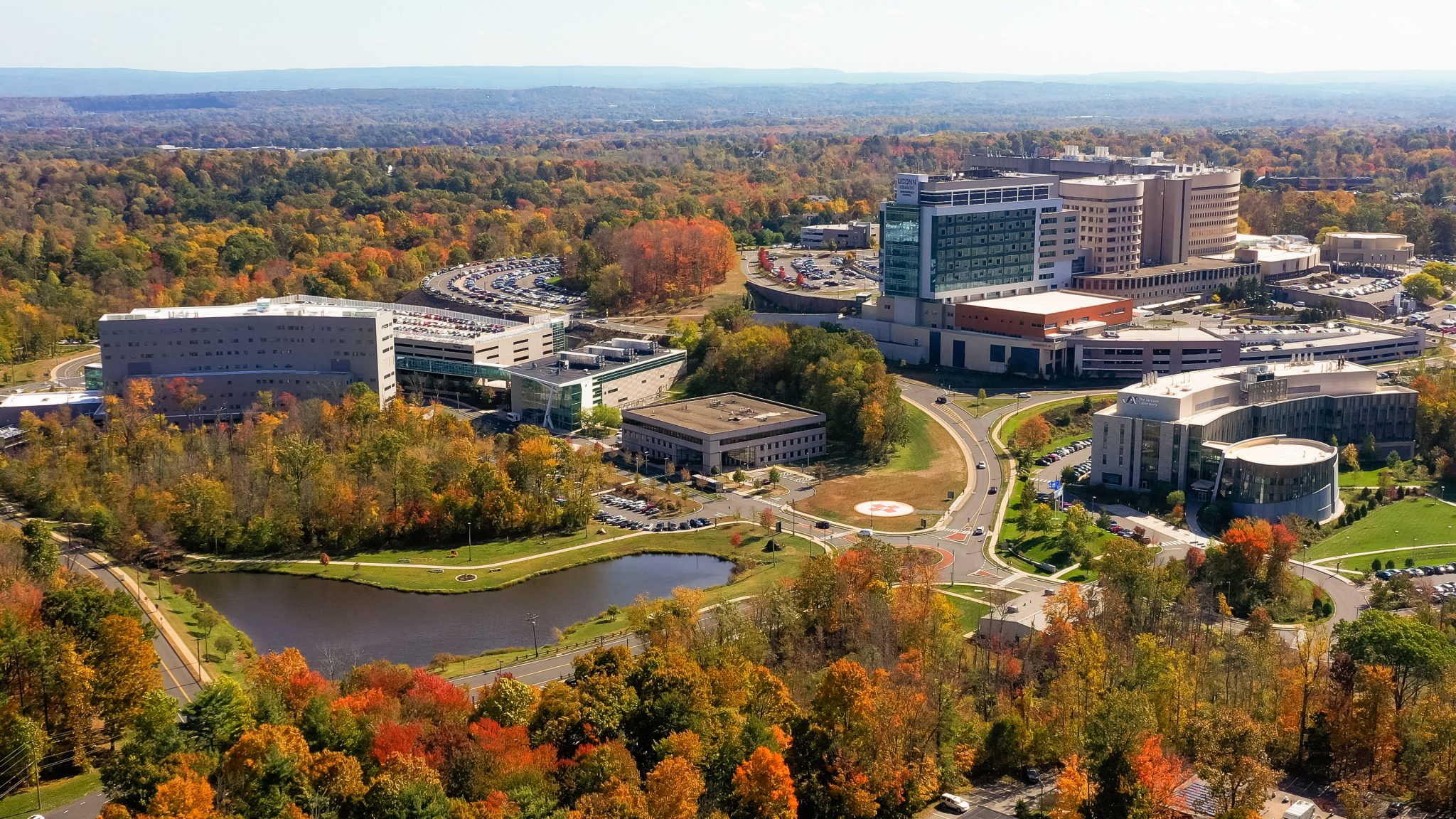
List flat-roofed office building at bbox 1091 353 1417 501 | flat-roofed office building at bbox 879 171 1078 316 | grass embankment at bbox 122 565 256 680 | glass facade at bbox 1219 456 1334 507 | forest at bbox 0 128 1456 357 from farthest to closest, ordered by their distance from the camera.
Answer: forest at bbox 0 128 1456 357 → flat-roofed office building at bbox 879 171 1078 316 → flat-roofed office building at bbox 1091 353 1417 501 → glass facade at bbox 1219 456 1334 507 → grass embankment at bbox 122 565 256 680

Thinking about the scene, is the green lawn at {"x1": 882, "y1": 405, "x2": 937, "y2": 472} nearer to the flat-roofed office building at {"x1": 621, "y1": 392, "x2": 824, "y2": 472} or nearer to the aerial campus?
the aerial campus

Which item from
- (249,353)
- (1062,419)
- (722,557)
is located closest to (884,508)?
(722,557)

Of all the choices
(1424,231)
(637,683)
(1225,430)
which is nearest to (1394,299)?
(1424,231)

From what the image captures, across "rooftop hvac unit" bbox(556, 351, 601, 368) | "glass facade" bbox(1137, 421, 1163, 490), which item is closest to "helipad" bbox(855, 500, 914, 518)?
"glass facade" bbox(1137, 421, 1163, 490)

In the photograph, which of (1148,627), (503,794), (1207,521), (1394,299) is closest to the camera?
(503,794)

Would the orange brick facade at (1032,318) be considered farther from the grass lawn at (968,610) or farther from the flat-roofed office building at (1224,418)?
the grass lawn at (968,610)

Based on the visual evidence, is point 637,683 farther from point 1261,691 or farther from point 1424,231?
point 1424,231
